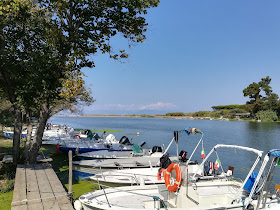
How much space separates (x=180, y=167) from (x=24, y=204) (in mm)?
5354

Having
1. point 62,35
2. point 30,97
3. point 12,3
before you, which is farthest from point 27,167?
point 12,3

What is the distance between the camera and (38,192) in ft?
25.1

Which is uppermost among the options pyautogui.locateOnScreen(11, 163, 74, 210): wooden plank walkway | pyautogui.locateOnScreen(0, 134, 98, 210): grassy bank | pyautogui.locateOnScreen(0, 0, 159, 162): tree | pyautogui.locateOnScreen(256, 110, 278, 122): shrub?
pyautogui.locateOnScreen(0, 0, 159, 162): tree

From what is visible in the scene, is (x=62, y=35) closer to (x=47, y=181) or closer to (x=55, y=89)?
(x=55, y=89)

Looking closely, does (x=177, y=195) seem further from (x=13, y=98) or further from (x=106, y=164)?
(x=13, y=98)

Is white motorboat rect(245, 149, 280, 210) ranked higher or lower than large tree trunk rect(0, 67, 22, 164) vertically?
lower

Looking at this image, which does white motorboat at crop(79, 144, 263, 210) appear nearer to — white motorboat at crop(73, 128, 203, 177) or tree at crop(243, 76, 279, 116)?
white motorboat at crop(73, 128, 203, 177)

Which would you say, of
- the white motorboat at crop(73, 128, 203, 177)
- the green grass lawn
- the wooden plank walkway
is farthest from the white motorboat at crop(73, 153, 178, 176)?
the green grass lawn

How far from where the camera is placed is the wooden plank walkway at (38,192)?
264 inches

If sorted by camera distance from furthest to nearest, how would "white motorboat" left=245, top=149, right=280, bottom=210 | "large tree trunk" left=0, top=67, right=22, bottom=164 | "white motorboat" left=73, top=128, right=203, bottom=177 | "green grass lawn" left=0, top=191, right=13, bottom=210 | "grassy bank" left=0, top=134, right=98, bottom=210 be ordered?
"white motorboat" left=73, top=128, right=203, bottom=177, "large tree trunk" left=0, top=67, right=22, bottom=164, "grassy bank" left=0, top=134, right=98, bottom=210, "green grass lawn" left=0, top=191, right=13, bottom=210, "white motorboat" left=245, top=149, right=280, bottom=210

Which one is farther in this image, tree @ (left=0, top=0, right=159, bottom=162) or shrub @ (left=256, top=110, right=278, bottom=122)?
shrub @ (left=256, top=110, right=278, bottom=122)

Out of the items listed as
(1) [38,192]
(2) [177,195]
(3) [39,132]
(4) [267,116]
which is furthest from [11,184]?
(4) [267,116]

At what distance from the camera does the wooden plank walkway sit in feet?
22.0

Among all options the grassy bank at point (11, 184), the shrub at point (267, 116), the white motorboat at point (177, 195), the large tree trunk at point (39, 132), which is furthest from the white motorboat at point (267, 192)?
the shrub at point (267, 116)
